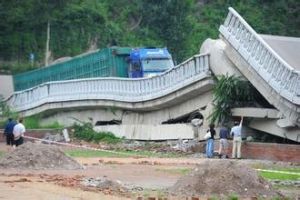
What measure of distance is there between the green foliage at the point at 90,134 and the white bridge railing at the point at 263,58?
390 inches

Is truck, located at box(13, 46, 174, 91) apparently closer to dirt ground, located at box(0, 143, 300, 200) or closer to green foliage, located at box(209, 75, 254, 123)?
green foliage, located at box(209, 75, 254, 123)

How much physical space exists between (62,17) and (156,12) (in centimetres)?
1009

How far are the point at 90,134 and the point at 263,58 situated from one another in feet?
44.2

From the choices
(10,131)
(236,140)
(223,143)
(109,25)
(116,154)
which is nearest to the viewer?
(236,140)

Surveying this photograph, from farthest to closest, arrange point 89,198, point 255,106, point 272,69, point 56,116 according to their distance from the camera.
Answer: point 56,116
point 255,106
point 272,69
point 89,198

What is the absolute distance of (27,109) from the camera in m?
44.5

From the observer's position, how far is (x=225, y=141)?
29750mm

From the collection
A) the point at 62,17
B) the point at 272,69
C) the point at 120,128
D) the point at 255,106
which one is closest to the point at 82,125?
the point at 120,128

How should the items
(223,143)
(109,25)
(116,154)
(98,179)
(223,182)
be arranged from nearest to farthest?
(223,182)
(98,179)
(223,143)
(116,154)
(109,25)

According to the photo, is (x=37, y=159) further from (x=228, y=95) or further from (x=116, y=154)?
(x=228, y=95)

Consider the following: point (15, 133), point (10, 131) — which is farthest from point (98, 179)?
point (10, 131)

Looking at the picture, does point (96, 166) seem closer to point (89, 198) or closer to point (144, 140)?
point (89, 198)

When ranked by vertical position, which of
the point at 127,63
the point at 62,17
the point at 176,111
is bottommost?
the point at 176,111

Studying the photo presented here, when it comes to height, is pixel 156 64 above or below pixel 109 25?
below
